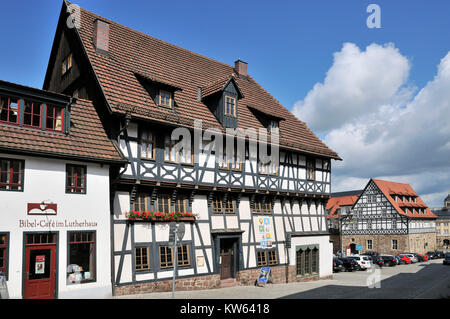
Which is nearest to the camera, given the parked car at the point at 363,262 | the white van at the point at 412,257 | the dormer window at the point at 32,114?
the dormer window at the point at 32,114

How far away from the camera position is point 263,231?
82.4ft

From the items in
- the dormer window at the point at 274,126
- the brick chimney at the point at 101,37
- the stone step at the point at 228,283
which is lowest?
the stone step at the point at 228,283

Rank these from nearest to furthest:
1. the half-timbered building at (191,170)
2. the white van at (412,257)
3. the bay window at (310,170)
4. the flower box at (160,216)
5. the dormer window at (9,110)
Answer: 1. the dormer window at (9,110)
2. the flower box at (160,216)
3. the half-timbered building at (191,170)
4. the bay window at (310,170)
5. the white van at (412,257)

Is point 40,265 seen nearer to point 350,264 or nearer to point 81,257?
point 81,257

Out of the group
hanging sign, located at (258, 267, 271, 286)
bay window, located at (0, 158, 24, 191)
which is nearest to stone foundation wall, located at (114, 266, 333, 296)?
hanging sign, located at (258, 267, 271, 286)

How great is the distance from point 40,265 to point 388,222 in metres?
54.3

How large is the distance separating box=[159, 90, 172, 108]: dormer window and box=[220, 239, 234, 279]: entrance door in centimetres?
778

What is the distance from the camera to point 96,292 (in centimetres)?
1639

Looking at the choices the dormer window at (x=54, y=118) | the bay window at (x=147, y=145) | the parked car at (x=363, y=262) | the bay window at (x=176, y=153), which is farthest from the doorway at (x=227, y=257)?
the parked car at (x=363, y=262)

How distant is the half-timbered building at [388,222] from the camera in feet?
194

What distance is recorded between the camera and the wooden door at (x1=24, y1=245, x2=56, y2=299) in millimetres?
14789

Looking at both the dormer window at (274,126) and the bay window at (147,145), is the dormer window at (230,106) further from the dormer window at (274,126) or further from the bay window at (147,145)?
the bay window at (147,145)

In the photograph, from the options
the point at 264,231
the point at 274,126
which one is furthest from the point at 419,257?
the point at 274,126
